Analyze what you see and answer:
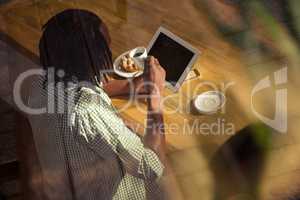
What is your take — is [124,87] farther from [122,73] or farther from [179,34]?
[179,34]

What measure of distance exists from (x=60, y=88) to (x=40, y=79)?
0.15 m

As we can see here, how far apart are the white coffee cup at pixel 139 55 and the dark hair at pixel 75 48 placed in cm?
8

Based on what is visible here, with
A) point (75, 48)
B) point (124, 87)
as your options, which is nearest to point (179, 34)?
point (124, 87)

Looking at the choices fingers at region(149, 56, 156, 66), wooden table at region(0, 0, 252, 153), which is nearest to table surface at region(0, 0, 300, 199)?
wooden table at region(0, 0, 252, 153)

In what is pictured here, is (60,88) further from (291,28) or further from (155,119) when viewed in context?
(291,28)

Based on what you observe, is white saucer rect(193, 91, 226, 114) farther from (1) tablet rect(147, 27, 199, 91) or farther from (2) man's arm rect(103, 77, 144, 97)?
(2) man's arm rect(103, 77, 144, 97)

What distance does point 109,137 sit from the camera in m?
1.29

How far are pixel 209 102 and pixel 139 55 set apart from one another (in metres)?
0.31

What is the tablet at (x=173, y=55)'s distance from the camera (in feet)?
4.85

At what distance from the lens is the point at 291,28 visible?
196cm

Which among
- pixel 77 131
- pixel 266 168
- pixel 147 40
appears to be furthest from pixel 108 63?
pixel 266 168

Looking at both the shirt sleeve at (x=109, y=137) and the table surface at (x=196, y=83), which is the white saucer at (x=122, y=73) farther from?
the shirt sleeve at (x=109, y=137)

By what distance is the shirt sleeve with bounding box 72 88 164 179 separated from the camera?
50.2 inches

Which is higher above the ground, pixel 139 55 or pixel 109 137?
pixel 139 55
